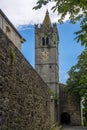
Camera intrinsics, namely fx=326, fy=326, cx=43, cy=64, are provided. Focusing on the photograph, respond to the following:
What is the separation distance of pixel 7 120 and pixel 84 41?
9.77 feet

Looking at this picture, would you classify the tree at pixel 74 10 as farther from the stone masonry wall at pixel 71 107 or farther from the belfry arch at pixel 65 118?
the belfry arch at pixel 65 118

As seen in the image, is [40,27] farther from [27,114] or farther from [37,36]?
[27,114]

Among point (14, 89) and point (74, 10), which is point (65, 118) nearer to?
point (14, 89)

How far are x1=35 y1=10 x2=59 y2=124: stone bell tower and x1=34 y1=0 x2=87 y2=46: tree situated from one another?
50.3 meters

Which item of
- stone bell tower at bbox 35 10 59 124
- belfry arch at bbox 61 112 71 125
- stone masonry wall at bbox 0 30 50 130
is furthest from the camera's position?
stone bell tower at bbox 35 10 59 124

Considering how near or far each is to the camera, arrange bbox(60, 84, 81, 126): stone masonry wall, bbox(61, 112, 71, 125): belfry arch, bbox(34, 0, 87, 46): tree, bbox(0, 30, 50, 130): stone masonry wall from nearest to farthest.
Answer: bbox(34, 0, 87, 46): tree < bbox(0, 30, 50, 130): stone masonry wall < bbox(60, 84, 81, 126): stone masonry wall < bbox(61, 112, 71, 125): belfry arch

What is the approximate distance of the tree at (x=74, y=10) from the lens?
700cm

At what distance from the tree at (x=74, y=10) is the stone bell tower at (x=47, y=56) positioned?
1980 inches

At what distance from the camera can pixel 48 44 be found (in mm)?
63562

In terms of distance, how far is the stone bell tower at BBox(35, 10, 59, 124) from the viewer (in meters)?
60.0

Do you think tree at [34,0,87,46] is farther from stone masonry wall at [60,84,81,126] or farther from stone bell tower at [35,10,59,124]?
stone bell tower at [35,10,59,124]

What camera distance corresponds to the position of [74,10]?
25.2 ft

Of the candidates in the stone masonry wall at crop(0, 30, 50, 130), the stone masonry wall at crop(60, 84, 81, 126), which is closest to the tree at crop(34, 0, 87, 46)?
the stone masonry wall at crop(0, 30, 50, 130)

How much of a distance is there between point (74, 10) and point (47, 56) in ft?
179
